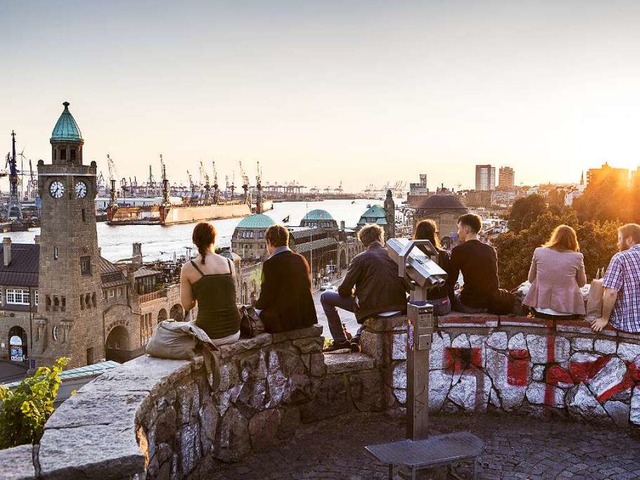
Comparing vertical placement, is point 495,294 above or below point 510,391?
above

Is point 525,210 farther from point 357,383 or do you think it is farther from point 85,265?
point 357,383

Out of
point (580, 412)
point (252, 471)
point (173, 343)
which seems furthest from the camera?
point (580, 412)

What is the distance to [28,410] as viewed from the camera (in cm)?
523

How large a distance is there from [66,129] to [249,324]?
51.7m

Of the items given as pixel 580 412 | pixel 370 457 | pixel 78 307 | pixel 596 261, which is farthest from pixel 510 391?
pixel 78 307

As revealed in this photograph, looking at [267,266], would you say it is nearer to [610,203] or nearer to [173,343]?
[173,343]

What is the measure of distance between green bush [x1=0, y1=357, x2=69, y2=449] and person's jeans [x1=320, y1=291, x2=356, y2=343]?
248 cm

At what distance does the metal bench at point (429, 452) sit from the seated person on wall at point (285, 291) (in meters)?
1.31

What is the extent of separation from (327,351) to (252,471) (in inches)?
70.1

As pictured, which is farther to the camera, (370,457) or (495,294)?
(495,294)

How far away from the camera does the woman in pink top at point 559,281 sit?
634 cm

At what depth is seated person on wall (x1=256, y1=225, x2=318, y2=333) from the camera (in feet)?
18.9

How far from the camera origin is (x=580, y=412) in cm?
628

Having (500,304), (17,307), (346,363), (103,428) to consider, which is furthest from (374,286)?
(17,307)
